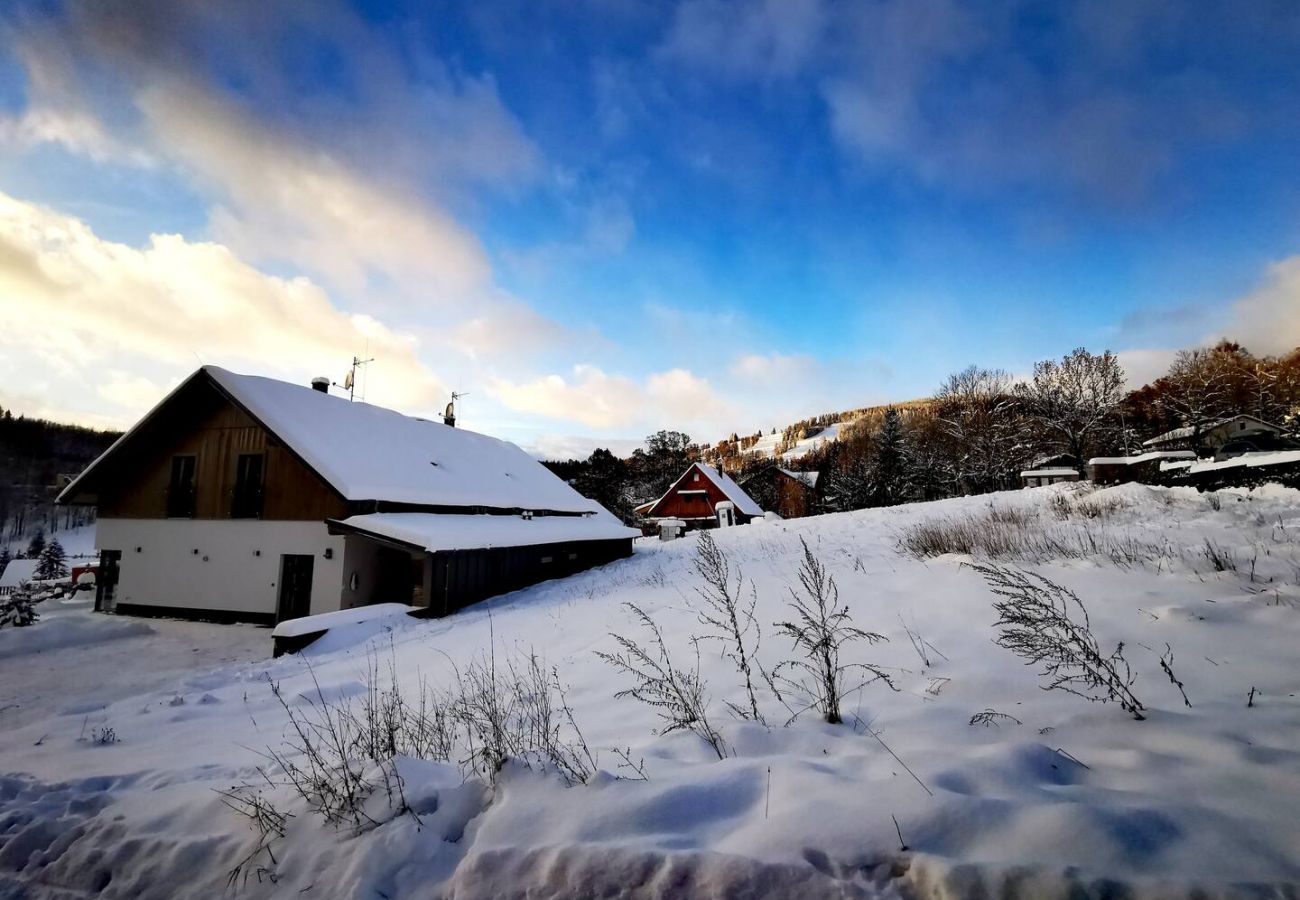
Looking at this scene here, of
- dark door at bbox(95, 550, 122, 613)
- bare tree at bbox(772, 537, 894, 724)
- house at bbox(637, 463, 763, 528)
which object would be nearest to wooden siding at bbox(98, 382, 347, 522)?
dark door at bbox(95, 550, 122, 613)

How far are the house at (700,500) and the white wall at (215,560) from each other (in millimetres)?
27523

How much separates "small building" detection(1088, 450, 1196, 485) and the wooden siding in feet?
71.5

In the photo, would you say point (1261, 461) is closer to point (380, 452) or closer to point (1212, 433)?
point (380, 452)

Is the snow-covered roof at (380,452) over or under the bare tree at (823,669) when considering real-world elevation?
over

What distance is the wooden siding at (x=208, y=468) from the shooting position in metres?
14.6

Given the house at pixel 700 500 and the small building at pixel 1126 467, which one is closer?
the small building at pixel 1126 467

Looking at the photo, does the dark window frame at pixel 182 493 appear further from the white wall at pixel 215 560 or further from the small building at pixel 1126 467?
the small building at pixel 1126 467

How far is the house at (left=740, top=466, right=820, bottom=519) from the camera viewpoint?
1897 inches

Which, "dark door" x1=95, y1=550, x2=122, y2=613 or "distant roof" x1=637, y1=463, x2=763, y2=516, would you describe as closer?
"dark door" x1=95, y1=550, x2=122, y2=613

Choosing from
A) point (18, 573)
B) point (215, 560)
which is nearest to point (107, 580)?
point (215, 560)

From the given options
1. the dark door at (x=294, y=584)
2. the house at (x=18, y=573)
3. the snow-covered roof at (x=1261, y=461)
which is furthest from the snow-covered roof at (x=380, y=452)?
the house at (x=18, y=573)

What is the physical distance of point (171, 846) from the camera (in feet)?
9.70

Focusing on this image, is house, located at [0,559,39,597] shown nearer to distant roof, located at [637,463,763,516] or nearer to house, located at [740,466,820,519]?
distant roof, located at [637,463,763,516]

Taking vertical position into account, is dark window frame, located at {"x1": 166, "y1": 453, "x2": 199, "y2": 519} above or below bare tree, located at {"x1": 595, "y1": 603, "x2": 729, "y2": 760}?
above
